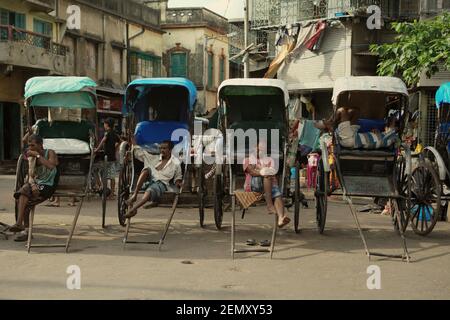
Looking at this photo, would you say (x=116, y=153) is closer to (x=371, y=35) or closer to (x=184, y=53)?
(x=371, y=35)

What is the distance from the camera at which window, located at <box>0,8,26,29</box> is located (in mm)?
23219

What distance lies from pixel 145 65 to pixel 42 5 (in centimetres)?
1006

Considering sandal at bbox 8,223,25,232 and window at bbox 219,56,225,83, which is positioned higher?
window at bbox 219,56,225,83

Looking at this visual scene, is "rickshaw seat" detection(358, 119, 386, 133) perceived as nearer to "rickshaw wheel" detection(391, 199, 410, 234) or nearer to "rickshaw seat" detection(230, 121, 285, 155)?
"rickshaw seat" detection(230, 121, 285, 155)

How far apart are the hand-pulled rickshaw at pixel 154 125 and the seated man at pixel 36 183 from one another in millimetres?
1068

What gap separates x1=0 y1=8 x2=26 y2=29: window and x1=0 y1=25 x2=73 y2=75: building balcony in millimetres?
1068

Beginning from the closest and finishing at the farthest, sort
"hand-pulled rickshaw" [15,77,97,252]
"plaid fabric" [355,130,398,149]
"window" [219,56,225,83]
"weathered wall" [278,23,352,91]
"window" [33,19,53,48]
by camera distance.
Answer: "plaid fabric" [355,130,398,149] < "hand-pulled rickshaw" [15,77,97,252] < "weathered wall" [278,23,352,91] < "window" [33,19,53,48] < "window" [219,56,225,83]

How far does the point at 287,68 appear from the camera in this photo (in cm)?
2361

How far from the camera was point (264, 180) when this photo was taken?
321 inches

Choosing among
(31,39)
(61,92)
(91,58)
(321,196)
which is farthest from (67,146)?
(91,58)

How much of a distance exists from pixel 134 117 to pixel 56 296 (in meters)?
5.01

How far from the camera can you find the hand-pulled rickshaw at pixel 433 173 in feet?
28.2

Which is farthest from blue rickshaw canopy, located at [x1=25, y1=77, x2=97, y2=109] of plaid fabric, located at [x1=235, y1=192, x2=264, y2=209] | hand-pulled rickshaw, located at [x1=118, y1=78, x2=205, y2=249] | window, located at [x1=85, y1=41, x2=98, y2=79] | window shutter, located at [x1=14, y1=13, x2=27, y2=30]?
window, located at [x1=85, y1=41, x2=98, y2=79]

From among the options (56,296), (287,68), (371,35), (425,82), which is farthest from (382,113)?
(287,68)
